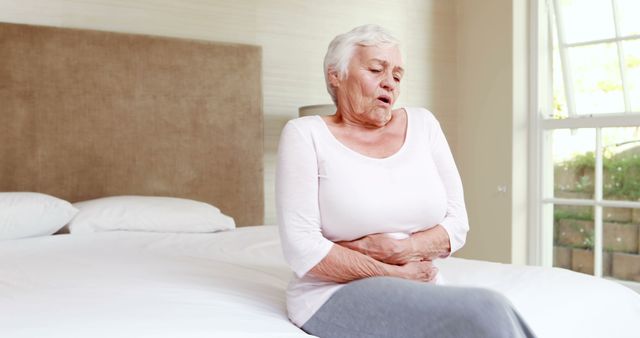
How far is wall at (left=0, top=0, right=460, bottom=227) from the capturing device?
3.25 m

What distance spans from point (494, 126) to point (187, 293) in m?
3.06

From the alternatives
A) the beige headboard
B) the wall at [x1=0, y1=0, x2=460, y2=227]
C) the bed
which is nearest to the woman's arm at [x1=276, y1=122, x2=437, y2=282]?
the bed

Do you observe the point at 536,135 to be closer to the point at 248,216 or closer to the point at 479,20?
the point at 479,20

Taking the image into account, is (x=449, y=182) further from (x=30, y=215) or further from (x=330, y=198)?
(x=30, y=215)

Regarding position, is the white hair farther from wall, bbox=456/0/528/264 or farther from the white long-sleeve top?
wall, bbox=456/0/528/264

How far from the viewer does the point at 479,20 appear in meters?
4.39

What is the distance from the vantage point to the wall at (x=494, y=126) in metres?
4.14

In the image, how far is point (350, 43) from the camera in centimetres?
162

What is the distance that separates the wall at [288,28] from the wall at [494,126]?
85 mm

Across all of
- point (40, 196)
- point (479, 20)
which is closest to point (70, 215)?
point (40, 196)

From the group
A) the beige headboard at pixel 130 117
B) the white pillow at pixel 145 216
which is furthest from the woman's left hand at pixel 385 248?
the beige headboard at pixel 130 117

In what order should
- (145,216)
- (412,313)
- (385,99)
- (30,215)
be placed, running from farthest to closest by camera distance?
(145,216)
(30,215)
(385,99)
(412,313)

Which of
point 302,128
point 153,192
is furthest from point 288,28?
point 302,128

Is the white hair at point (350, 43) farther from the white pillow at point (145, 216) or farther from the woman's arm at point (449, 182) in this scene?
the white pillow at point (145, 216)
